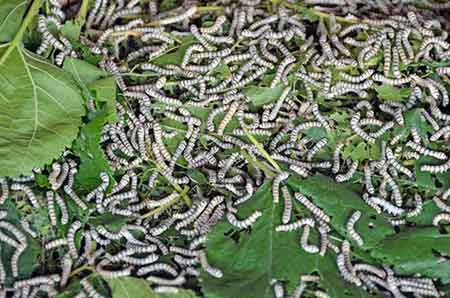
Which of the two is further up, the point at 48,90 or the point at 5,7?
the point at 5,7

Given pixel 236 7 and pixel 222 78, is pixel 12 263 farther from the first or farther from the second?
pixel 236 7

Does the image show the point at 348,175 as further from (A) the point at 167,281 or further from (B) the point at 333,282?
(A) the point at 167,281

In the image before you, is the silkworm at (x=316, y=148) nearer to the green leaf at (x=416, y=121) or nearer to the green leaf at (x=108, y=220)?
the green leaf at (x=416, y=121)

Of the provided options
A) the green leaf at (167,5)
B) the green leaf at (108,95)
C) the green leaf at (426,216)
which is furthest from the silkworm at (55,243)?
the green leaf at (426,216)

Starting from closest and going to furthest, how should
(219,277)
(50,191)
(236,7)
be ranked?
1. (219,277)
2. (50,191)
3. (236,7)

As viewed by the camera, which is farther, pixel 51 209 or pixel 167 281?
pixel 51 209

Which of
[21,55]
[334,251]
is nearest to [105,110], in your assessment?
[21,55]

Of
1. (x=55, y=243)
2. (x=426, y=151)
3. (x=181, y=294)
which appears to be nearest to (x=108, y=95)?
(x=55, y=243)
